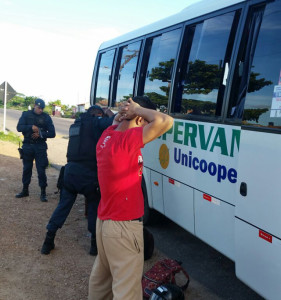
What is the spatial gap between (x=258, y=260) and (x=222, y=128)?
133 centimetres

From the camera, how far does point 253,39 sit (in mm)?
3592

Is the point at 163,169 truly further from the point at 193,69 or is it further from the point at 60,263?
the point at 60,263

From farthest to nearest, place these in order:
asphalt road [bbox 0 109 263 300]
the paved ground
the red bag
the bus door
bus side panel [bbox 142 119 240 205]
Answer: asphalt road [bbox 0 109 263 300] < the paved ground < the red bag < bus side panel [bbox 142 119 240 205] < the bus door

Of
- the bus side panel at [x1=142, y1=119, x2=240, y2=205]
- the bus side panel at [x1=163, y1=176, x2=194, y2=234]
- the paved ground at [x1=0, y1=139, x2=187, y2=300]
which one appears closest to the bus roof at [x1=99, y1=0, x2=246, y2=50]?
the bus side panel at [x1=142, y1=119, x2=240, y2=205]

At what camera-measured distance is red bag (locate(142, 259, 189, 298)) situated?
12.6ft

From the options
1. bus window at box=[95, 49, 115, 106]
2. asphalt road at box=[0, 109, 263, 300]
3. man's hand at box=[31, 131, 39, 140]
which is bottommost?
asphalt road at box=[0, 109, 263, 300]

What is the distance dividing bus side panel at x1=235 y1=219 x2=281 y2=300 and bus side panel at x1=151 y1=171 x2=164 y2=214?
1.84m

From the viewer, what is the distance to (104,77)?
7.59 meters

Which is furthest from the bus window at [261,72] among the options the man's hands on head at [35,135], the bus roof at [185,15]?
the man's hands on head at [35,135]

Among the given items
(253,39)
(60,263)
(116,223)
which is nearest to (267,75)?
(253,39)

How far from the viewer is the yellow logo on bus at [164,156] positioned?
4906 millimetres

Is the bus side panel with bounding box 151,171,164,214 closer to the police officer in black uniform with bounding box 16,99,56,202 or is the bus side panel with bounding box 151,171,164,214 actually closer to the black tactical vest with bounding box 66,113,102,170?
the black tactical vest with bounding box 66,113,102,170

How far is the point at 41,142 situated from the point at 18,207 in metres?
1.30

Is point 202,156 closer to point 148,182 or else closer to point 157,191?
point 157,191
